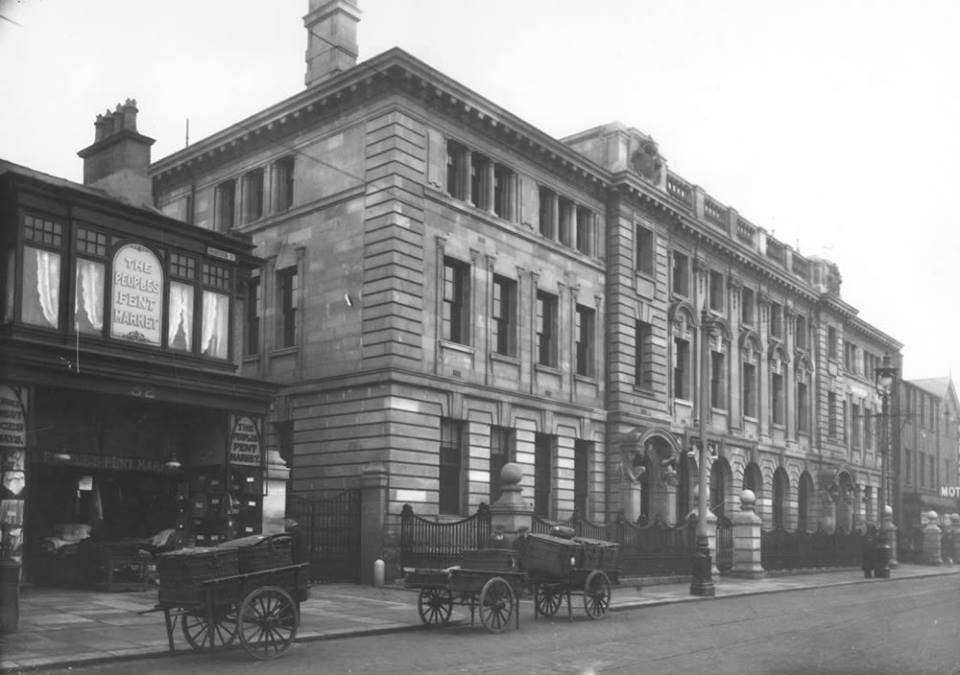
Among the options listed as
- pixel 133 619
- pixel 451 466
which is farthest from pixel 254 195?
pixel 133 619

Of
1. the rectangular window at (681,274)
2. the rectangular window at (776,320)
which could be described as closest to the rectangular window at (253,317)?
the rectangular window at (681,274)

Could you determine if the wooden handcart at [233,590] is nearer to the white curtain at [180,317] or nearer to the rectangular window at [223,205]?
the white curtain at [180,317]

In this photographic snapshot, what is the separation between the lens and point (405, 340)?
25406 millimetres

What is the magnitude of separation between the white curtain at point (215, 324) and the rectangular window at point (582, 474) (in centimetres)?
1275

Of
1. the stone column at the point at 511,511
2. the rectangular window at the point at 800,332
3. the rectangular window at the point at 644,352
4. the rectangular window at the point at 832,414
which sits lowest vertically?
the stone column at the point at 511,511

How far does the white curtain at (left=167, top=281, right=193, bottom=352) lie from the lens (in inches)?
845

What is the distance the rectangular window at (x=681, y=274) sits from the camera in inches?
1471

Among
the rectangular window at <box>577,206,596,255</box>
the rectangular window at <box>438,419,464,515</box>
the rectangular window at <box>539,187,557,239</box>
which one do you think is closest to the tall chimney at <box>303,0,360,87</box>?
the rectangular window at <box>539,187,557,239</box>

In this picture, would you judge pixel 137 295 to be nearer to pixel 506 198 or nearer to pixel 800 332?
pixel 506 198

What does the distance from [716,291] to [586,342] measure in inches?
378

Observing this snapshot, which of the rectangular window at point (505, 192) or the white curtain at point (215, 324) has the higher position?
the rectangular window at point (505, 192)

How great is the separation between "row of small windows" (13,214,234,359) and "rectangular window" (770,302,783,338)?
28320 millimetres

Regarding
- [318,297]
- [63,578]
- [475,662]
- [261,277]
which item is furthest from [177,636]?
[261,277]

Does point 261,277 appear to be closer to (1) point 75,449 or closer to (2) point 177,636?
(1) point 75,449
